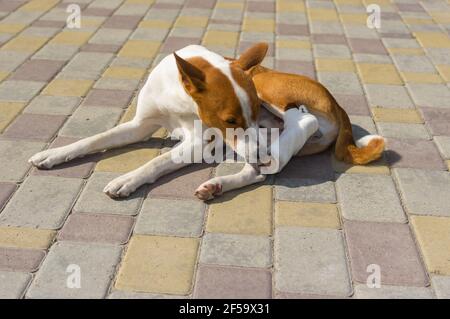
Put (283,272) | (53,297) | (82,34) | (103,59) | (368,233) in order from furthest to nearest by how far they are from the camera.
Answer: (82,34) < (103,59) < (368,233) < (283,272) < (53,297)

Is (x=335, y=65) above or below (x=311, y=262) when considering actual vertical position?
below

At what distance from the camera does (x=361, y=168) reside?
13.8 feet

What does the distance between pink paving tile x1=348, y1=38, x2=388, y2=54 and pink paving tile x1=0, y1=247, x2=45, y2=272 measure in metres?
4.42

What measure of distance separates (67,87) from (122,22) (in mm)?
2104

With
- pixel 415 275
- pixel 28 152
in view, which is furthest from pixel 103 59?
pixel 415 275

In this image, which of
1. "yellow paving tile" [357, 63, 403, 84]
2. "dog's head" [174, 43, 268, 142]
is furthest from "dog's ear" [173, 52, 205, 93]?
"yellow paving tile" [357, 63, 403, 84]

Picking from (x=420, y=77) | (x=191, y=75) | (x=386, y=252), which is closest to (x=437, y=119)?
(x=420, y=77)

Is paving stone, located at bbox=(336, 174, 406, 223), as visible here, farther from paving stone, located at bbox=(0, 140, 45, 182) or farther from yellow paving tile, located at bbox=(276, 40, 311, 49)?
yellow paving tile, located at bbox=(276, 40, 311, 49)

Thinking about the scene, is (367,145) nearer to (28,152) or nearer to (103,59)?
(28,152)

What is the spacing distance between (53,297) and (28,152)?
5.35ft

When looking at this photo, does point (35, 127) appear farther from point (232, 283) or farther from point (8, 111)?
point (232, 283)

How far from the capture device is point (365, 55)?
6.42 metres

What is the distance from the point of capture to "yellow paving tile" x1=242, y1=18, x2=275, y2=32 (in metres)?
7.11

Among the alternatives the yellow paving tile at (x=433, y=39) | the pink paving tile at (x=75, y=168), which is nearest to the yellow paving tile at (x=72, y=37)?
the pink paving tile at (x=75, y=168)
